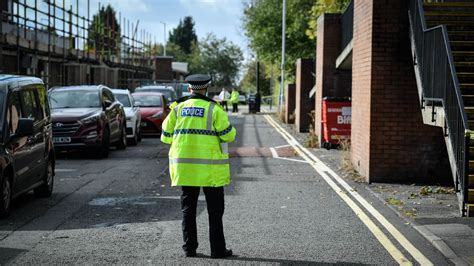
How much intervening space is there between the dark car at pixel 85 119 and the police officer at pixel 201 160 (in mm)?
11259

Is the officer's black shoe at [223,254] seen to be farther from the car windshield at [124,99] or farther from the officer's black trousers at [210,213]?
the car windshield at [124,99]

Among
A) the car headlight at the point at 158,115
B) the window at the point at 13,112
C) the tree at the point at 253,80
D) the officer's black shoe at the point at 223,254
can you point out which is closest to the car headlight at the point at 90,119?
Answer: the window at the point at 13,112

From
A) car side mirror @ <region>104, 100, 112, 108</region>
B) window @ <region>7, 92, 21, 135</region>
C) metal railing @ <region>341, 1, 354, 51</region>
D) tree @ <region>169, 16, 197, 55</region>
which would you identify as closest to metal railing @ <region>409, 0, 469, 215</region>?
window @ <region>7, 92, 21, 135</region>

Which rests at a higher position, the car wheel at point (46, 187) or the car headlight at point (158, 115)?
the car headlight at point (158, 115)

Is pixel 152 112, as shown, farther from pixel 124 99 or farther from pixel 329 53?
pixel 329 53

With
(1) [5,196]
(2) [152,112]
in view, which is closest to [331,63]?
(2) [152,112]

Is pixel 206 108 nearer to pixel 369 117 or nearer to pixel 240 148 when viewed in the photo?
pixel 369 117

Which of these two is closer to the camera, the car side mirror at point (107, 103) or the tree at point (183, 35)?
the car side mirror at point (107, 103)

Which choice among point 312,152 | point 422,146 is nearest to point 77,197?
point 422,146

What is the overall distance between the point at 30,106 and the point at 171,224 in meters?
3.41

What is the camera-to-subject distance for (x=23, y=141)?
1023 cm

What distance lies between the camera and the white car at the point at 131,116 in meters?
23.2

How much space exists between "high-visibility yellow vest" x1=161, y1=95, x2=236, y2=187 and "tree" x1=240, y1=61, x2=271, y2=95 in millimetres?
81353

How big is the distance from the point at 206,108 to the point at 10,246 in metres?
2.49
